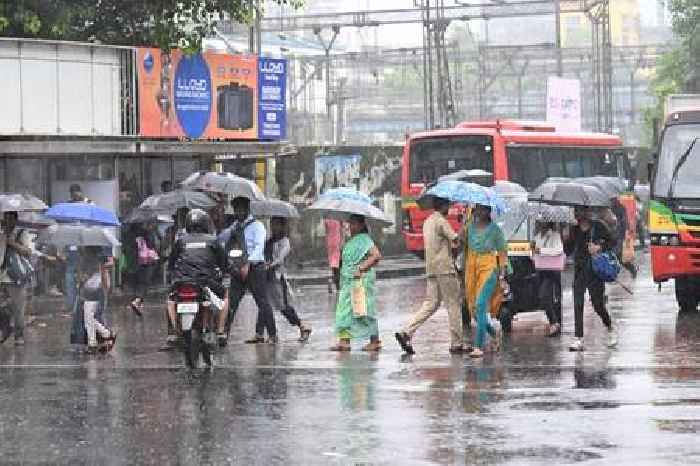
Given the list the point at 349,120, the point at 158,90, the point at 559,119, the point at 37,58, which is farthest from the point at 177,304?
the point at 349,120

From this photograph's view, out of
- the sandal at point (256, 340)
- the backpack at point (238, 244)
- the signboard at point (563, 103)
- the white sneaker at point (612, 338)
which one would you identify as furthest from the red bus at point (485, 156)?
the backpack at point (238, 244)

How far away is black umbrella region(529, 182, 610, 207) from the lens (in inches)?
658

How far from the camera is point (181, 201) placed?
791 inches

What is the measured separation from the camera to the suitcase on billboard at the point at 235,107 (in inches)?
1081

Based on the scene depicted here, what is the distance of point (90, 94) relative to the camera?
25.0 meters

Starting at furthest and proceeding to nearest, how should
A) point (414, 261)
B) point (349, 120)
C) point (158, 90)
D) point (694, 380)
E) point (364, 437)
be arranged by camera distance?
point (349, 120) < point (414, 261) < point (158, 90) < point (694, 380) < point (364, 437)

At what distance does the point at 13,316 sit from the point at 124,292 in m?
7.50

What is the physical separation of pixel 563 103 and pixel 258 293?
30411mm

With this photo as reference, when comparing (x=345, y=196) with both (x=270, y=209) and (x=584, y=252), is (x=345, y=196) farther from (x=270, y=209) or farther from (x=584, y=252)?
(x=584, y=252)

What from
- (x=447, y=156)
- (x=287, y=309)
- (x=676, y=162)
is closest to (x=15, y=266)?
(x=287, y=309)

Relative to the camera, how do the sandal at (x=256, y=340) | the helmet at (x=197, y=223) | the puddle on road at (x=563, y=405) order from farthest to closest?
the sandal at (x=256, y=340) → the helmet at (x=197, y=223) → the puddle on road at (x=563, y=405)

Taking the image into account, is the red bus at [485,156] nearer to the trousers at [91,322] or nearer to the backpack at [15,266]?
the backpack at [15,266]

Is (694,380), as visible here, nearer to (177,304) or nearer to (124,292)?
(177,304)

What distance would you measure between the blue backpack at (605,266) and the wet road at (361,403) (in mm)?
788
